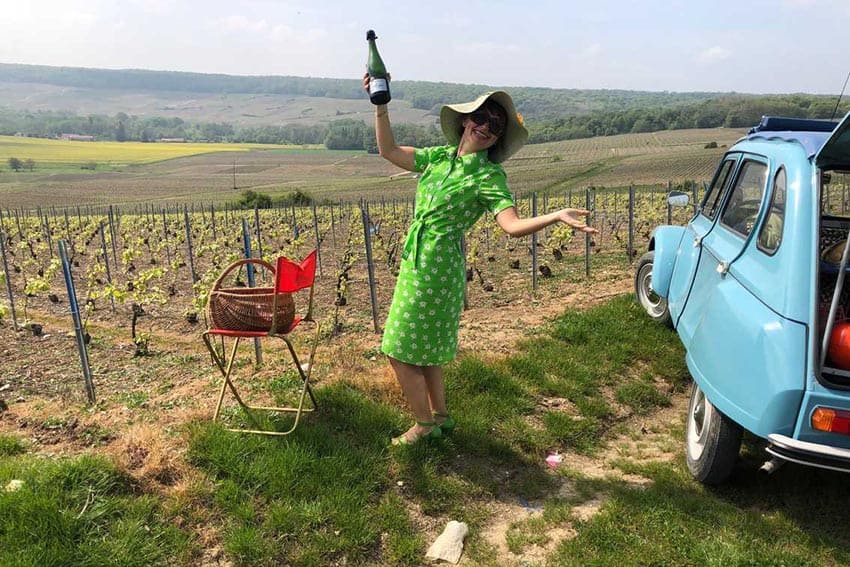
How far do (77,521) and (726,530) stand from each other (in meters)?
3.17

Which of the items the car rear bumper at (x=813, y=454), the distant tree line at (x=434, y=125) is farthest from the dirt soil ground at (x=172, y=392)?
the distant tree line at (x=434, y=125)

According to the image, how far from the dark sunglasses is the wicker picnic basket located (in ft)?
4.85

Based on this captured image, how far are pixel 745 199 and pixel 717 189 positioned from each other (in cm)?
84

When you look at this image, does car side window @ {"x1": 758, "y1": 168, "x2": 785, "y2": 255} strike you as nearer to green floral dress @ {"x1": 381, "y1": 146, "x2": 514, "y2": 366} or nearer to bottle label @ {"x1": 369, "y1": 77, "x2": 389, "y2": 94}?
green floral dress @ {"x1": 381, "y1": 146, "x2": 514, "y2": 366}

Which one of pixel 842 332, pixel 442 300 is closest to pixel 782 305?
pixel 842 332

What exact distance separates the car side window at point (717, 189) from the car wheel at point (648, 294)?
143 cm

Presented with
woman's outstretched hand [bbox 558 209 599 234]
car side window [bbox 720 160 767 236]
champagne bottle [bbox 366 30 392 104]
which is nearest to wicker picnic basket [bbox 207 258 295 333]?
champagne bottle [bbox 366 30 392 104]

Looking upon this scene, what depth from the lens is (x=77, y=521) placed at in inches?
107

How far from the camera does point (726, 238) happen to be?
12.5ft

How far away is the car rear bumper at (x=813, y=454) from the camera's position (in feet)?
8.01

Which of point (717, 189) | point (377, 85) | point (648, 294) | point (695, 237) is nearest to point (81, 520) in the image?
point (377, 85)

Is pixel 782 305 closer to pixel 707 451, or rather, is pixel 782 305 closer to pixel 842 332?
pixel 842 332

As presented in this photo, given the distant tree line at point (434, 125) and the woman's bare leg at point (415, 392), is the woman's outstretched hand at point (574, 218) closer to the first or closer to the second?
the woman's bare leg at point (415, 392)

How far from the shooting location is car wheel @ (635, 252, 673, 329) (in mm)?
6074
